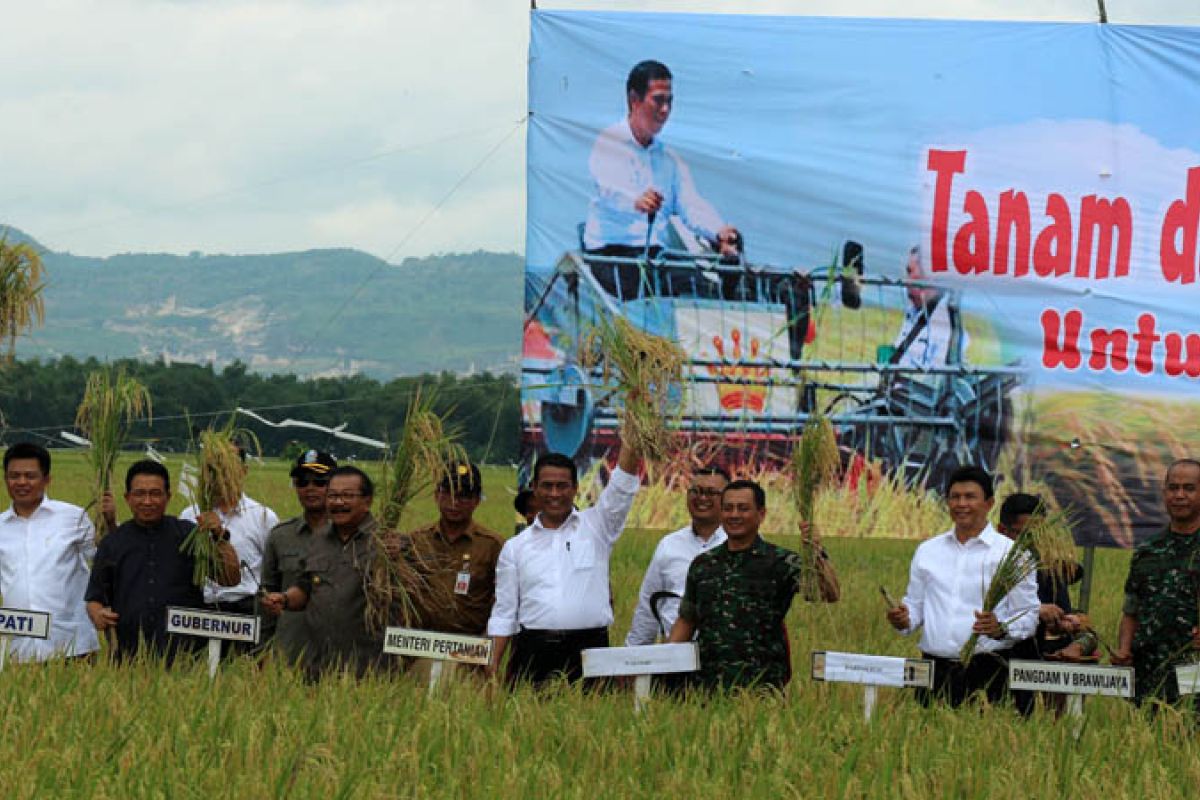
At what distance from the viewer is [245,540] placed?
777cm

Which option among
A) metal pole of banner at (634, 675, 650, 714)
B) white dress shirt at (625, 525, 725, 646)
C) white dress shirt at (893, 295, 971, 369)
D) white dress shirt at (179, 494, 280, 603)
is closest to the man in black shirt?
white dress shirt at (179, 494, 280, 603)

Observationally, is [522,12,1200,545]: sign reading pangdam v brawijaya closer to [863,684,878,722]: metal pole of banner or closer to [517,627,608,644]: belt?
[517,627,608,644]: belt

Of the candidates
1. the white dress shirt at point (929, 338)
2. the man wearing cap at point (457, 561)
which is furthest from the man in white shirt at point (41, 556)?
the white dress shirt at point (929, 338)

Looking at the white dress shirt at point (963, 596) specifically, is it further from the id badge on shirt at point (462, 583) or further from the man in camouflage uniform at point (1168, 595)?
the id badge on shirt at point (462, 583)

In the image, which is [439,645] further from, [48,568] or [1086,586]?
[1086,586]

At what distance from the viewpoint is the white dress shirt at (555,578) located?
698 centimetres

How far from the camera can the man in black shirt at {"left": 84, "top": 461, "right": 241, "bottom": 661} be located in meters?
7.12

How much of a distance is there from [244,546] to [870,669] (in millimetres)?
2907

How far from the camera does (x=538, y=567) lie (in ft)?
22.9

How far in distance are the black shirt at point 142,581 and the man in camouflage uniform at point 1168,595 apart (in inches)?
143

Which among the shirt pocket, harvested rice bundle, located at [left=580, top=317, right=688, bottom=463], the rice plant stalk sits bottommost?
the shirt pocket

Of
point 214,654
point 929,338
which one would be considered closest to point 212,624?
point 214,654

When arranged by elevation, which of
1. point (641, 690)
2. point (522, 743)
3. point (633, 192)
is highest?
point (633, 192)

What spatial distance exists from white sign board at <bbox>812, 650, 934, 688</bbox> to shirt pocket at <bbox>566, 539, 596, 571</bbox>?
1.14 metres
